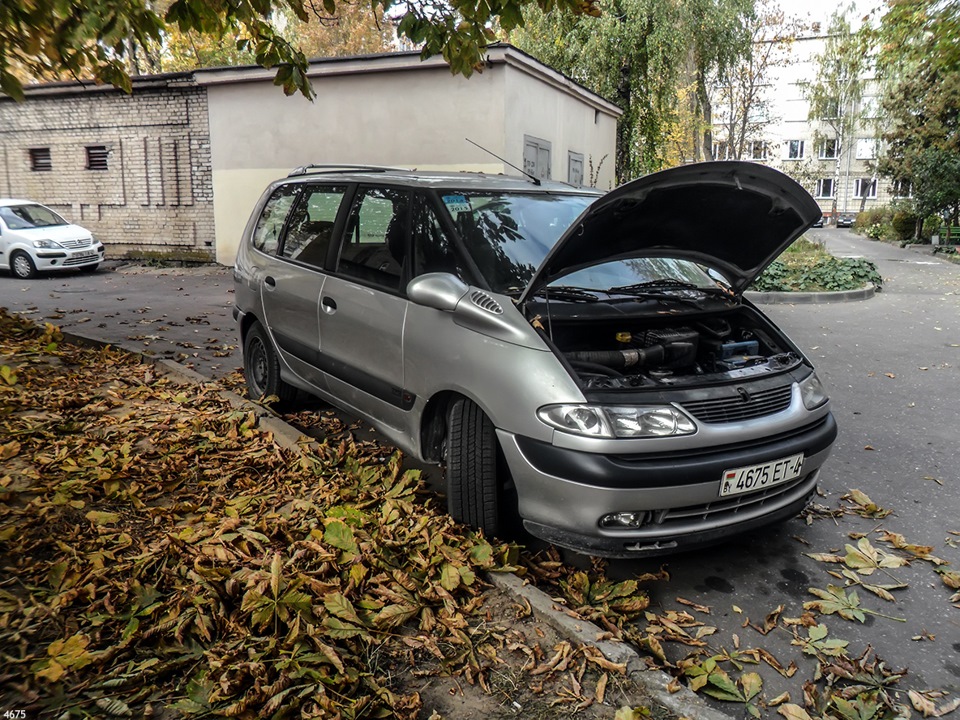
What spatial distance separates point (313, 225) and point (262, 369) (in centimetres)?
141

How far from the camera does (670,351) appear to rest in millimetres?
3838

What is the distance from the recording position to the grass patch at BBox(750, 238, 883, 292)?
13992 millimetres

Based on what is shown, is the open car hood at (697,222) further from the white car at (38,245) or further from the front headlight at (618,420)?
the white car at (38,245)

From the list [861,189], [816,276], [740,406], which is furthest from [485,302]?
[861,189]

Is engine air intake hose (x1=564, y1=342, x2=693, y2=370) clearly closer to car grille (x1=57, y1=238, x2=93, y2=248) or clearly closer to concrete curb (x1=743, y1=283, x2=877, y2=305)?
concrete curb (x1=743, y1=283, x2=877, y2=305)

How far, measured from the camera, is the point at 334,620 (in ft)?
9.30

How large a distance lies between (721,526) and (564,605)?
0.79 meters

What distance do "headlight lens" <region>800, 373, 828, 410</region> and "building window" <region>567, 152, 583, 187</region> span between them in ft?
45.7

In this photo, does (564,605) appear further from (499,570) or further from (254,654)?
(254,654)

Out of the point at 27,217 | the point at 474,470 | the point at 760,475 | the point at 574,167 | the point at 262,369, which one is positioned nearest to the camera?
the point at 760,475

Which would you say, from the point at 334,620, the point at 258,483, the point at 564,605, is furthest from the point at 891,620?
the point at 258,483

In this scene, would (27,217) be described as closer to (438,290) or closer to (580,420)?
(438,290)

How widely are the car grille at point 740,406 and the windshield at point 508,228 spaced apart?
1072 mm

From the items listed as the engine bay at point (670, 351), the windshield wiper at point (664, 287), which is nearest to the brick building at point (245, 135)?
the windshield wiper at point (664, 287)
